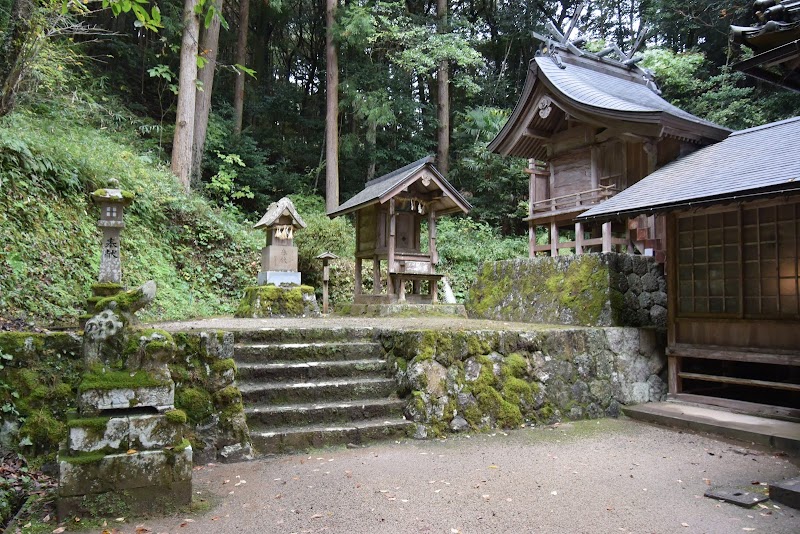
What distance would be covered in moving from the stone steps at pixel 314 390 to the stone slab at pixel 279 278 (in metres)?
4.48

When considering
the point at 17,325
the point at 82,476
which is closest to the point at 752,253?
the point at 82,476

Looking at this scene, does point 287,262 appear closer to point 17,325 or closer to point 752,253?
point 17,325

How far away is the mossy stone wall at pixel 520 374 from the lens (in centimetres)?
587

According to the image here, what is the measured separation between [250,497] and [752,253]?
6549 millimetres

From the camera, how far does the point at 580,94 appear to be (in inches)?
492

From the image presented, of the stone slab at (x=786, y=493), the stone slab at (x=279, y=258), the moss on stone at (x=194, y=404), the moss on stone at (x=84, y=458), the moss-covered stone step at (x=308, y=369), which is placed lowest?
the stone slab at (x=786, y=493)

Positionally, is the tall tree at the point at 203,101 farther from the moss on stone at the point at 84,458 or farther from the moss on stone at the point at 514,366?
the moss on stone at the point at 84,458

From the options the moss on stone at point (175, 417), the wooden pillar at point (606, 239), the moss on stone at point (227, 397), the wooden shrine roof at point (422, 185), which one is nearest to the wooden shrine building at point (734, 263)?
the wooden pillar at point (606, 239)

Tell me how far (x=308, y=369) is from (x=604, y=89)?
11.7 m

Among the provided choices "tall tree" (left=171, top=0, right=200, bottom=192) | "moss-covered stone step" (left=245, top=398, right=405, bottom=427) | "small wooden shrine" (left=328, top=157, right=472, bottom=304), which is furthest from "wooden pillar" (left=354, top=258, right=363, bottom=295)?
"moss-covered stone step" (left=245, top=398, right=405, bottom=427)

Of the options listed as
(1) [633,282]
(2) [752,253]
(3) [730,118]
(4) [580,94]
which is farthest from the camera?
(3) [730,118]

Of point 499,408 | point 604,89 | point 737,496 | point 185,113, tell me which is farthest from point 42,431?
point 604,89

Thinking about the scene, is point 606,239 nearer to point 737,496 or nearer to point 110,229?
point 737,496

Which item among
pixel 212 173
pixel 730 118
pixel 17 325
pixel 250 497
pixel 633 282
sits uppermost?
pixel 730 118
